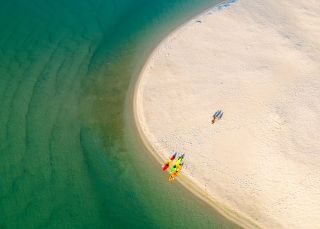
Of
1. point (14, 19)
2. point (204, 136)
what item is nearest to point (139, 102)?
point (204, 136)

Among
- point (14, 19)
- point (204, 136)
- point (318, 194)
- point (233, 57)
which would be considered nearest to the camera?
point (318, 194)

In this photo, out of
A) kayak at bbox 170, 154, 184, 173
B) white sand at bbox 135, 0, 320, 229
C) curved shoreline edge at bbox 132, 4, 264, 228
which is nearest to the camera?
curved shoreline edge at bbox 132, 4, 264, 228

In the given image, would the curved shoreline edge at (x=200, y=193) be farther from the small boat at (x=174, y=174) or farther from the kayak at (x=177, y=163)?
the kayak at (x=177, y=163)

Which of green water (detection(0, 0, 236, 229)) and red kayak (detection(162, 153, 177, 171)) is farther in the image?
red kayak (detection(162, 153, 177, 171))

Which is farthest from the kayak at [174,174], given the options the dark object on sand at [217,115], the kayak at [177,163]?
the dark object on sand at [217,115]

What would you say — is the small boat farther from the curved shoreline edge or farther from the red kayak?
the red kayak

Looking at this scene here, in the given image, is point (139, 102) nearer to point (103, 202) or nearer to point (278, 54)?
point (103, 202)

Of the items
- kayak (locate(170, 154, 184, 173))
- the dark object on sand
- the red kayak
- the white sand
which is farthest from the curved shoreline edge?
the dark object on sand
